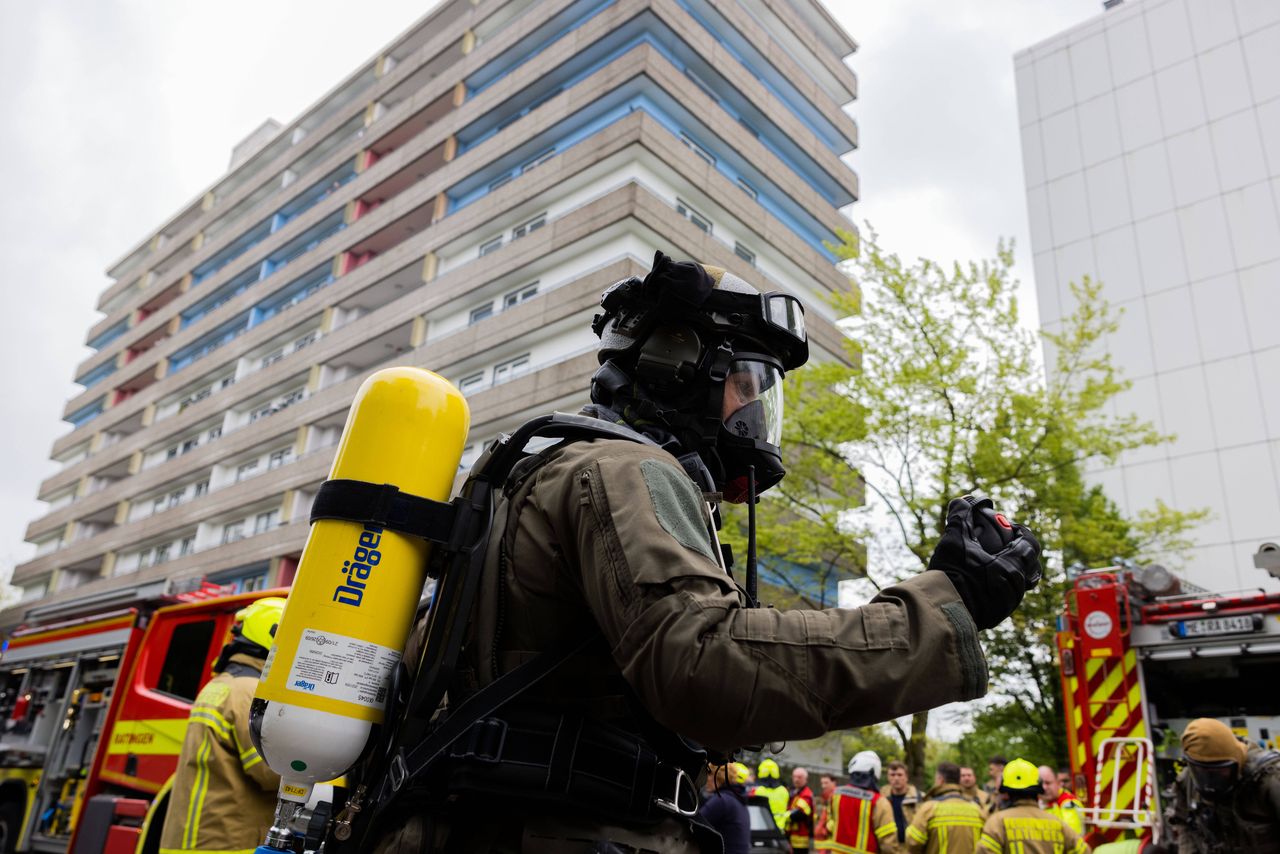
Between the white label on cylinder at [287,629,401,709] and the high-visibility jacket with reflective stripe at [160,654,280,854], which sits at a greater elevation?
the white label on cylinder at [287,629,401,709]

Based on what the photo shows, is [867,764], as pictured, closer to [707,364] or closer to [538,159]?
[707,364]

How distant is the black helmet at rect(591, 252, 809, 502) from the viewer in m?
2.20

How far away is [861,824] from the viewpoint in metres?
7.76

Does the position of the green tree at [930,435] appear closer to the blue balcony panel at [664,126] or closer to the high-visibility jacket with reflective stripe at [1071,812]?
the high-visibility jacket with reflective stripe at [1071,812]

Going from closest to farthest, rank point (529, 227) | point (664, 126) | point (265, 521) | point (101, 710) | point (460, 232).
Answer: point (101, 710), point (664, 126), point (529, 227), point (460, 232), point (265, 521)

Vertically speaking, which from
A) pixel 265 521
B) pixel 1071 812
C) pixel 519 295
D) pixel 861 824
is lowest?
pixel 861 824

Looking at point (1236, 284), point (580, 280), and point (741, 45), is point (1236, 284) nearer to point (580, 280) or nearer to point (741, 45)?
point (741, 45)

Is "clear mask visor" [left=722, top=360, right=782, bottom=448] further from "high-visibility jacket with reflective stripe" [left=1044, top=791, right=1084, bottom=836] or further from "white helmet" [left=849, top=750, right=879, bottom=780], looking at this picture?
"white helmet" [left=849, top=750, right=879, bottom=780]

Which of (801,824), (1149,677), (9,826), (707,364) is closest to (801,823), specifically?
(801,824)

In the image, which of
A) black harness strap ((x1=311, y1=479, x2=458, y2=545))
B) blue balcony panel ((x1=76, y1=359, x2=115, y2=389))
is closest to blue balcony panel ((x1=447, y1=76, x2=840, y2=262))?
black harness strap ((x1=311, y1=479, x2=458, y2=545))

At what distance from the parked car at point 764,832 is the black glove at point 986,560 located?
8290 millimetres

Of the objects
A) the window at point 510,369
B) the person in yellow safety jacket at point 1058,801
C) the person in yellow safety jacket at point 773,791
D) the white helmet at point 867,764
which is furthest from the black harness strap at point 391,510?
the window at point 510,369

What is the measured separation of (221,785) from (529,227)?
25.2 metres

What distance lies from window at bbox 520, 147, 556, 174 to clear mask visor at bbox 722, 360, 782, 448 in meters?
27.6
